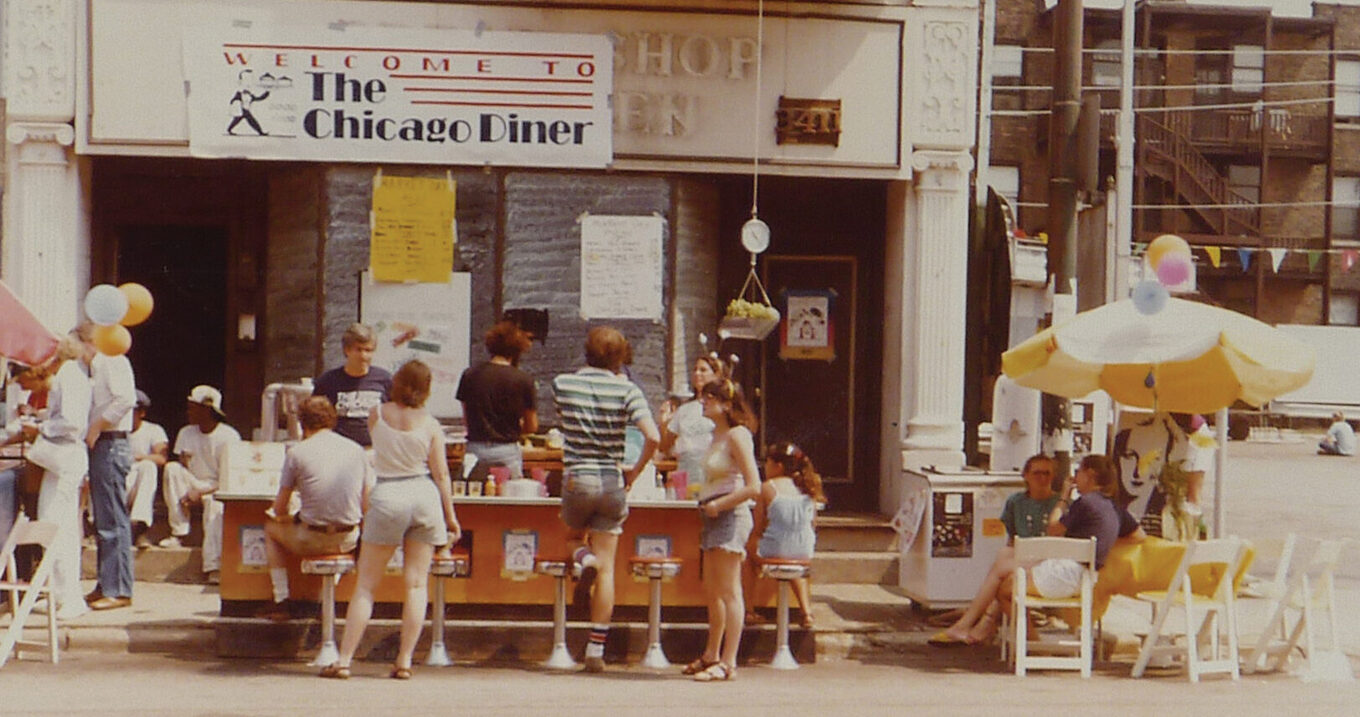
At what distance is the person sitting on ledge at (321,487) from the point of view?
10047 mm

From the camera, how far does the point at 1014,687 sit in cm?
1001

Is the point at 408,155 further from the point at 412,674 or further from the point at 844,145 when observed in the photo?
the point at 412,674

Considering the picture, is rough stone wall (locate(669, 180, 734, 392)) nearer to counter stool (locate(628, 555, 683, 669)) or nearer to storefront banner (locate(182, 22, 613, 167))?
storefront banner (locate(182, 22, 613, 167))

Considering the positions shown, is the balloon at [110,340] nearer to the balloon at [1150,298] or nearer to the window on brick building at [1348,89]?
the balloon at [1150,298]

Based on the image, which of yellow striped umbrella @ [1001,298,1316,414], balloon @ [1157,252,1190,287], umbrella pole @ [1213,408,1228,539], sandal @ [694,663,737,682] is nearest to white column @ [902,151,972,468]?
umbrella pole @ [1213,408,1228,539]

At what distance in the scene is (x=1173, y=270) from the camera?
12.2 meters

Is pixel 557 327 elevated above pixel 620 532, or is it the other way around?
pixel 557 327

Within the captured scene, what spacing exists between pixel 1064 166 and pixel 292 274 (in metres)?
6.05

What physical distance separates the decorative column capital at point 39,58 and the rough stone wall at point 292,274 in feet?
5.85

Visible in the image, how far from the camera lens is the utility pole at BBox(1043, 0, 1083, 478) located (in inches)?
469

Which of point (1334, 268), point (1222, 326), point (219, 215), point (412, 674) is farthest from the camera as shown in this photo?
point (1334, 268)

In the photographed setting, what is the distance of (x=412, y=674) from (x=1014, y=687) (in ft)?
11.0

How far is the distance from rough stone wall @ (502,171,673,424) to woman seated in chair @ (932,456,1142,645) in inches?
147

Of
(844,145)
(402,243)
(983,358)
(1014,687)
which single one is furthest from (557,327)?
(1014,687)
